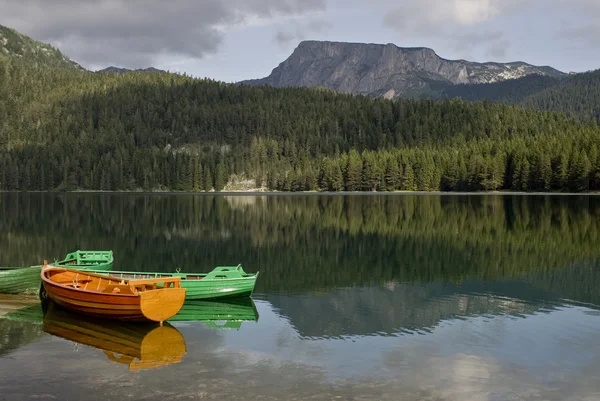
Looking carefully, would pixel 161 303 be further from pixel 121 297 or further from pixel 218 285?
pixel 218 285

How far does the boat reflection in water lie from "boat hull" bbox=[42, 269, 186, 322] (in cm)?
52

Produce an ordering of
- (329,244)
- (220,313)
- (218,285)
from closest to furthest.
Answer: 1. (220,313)
2. (218,285)
3. (329,244)

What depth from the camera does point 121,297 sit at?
1101 inches

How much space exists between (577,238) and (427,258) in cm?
2297

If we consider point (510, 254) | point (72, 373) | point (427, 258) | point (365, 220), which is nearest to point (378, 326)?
point (72, 373)

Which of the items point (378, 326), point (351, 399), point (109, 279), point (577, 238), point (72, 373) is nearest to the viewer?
point (351, 399)

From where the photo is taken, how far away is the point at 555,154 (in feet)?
619

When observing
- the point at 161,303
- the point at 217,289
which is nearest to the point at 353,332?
the point at 161,303

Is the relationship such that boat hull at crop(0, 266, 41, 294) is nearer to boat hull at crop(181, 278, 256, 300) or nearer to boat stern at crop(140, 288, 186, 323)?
boat hull at crop(181, 278, 256, 300)

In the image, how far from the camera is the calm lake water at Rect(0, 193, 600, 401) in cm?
2000

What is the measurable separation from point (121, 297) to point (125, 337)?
2.27 m

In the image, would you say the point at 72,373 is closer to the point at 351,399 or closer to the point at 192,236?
the point at 351,399

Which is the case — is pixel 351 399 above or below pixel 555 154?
below

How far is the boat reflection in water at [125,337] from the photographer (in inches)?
919
